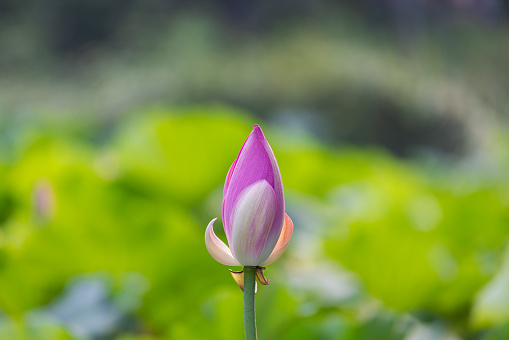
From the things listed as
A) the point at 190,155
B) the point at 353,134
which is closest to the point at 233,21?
the point at 353,134

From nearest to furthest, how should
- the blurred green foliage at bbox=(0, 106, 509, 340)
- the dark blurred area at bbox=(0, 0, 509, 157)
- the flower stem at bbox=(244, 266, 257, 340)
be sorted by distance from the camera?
the flower stem at bbox=(244, 266, 257, 340), the blurred green foliage at bbox=(0, 106, 509, 340), the dark blurred area at bbox=(0, 0, 509, 157)

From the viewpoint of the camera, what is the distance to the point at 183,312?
2.07 ft

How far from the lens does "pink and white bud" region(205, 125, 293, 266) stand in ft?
0.90

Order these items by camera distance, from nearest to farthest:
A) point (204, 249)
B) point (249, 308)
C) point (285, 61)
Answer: point (249, 308), point (204, 249), point (285, 61)

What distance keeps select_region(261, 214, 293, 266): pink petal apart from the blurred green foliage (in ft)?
0.71

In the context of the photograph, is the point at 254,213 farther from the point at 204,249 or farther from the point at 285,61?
the point at 285,61

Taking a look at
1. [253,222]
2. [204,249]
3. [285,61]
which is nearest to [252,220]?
[253,222]

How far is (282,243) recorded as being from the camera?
285 millimetres

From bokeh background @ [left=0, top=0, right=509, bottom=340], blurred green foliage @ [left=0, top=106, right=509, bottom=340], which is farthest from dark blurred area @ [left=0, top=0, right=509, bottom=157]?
blurred green foliage @ [left=0, top=106, right=509, bottom=340]

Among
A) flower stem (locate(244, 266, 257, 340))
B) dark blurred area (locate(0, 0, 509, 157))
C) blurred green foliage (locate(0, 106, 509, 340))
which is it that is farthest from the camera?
dark blurred area (locate(0, 0, 509, 157))

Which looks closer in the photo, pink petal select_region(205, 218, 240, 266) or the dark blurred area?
pink petal select_region(205, 218, 240, 266)

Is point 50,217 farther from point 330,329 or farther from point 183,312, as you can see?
point 330,329

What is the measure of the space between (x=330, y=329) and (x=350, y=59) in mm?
5365

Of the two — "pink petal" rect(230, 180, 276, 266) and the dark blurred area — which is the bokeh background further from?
the dark blurred area
